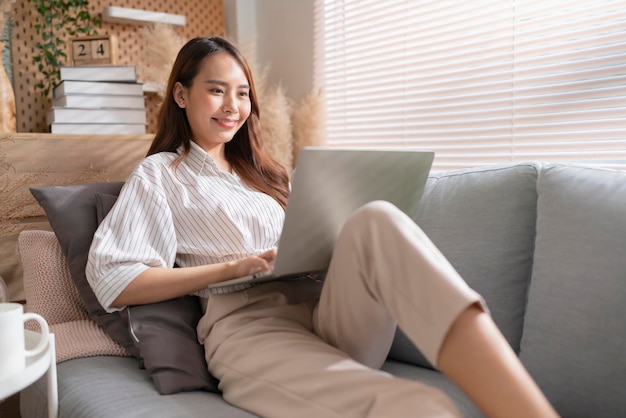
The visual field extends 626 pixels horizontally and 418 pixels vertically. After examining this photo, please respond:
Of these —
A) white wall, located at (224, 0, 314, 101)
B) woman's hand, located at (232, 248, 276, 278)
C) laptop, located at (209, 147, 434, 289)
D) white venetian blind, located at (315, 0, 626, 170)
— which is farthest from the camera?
white wall, located at (224, 0, 314, 101)

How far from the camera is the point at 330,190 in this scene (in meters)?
1.14

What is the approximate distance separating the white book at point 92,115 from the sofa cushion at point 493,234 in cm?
134

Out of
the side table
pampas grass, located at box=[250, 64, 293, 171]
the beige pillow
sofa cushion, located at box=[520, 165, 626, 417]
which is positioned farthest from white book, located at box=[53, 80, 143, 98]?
sofa cushion, located at box=[520, 165, 626, 417]

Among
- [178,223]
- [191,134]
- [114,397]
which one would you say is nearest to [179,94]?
[191,134]

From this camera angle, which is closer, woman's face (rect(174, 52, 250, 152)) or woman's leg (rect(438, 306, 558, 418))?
woman's leg (rect(438, 306, 558, 418))

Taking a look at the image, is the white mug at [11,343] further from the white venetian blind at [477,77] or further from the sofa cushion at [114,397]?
the white venetian blind at [477,77]

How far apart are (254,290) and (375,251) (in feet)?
1.51

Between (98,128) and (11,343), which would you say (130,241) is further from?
(98,128)

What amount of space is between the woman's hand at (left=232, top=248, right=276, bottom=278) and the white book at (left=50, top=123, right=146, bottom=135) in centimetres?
119

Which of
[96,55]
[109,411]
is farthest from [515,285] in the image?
[96,55]

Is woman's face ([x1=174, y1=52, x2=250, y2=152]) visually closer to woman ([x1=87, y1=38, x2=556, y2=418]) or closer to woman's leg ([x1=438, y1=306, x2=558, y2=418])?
woman ([x1=87, y1=38, x2=556, y2=418])

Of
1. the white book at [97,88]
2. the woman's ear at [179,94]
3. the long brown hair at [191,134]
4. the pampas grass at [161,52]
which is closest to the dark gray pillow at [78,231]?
the long brown hair at [191,134]

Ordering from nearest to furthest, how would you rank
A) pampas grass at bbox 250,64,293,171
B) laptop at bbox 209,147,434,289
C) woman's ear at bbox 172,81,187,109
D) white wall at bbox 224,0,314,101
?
laptop at bbox 209,147,434,289 → woman's ear at bbox 172,81,187,109 → pampas grass at bbox 250,64,293,171 → white wall at bbox 224,0,314,101

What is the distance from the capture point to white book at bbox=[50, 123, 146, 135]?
217 centimetres
